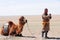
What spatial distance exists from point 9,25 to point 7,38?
1022mm

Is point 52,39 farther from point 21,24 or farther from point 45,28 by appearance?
point 21,24

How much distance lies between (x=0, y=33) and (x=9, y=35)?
4.42 ft

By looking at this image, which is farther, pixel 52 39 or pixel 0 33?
pixel 0 33

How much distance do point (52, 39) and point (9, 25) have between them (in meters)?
2.97

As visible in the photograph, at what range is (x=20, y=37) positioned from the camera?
18.3 m

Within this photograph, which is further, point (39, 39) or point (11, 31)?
point (11, 31)

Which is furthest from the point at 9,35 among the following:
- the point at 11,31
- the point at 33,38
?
the point at 33,38

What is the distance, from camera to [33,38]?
17859mm

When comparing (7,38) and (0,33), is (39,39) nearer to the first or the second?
(7,38)

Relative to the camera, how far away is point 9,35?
61.6ft

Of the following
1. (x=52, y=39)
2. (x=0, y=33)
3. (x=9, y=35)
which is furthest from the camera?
(x=0, y=33)

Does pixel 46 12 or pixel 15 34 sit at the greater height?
pixel 46 12

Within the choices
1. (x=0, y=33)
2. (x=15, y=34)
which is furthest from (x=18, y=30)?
(x=0, y=33)

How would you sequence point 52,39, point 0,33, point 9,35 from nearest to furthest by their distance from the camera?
point 52,39 → point 9,35 → point 0,33
